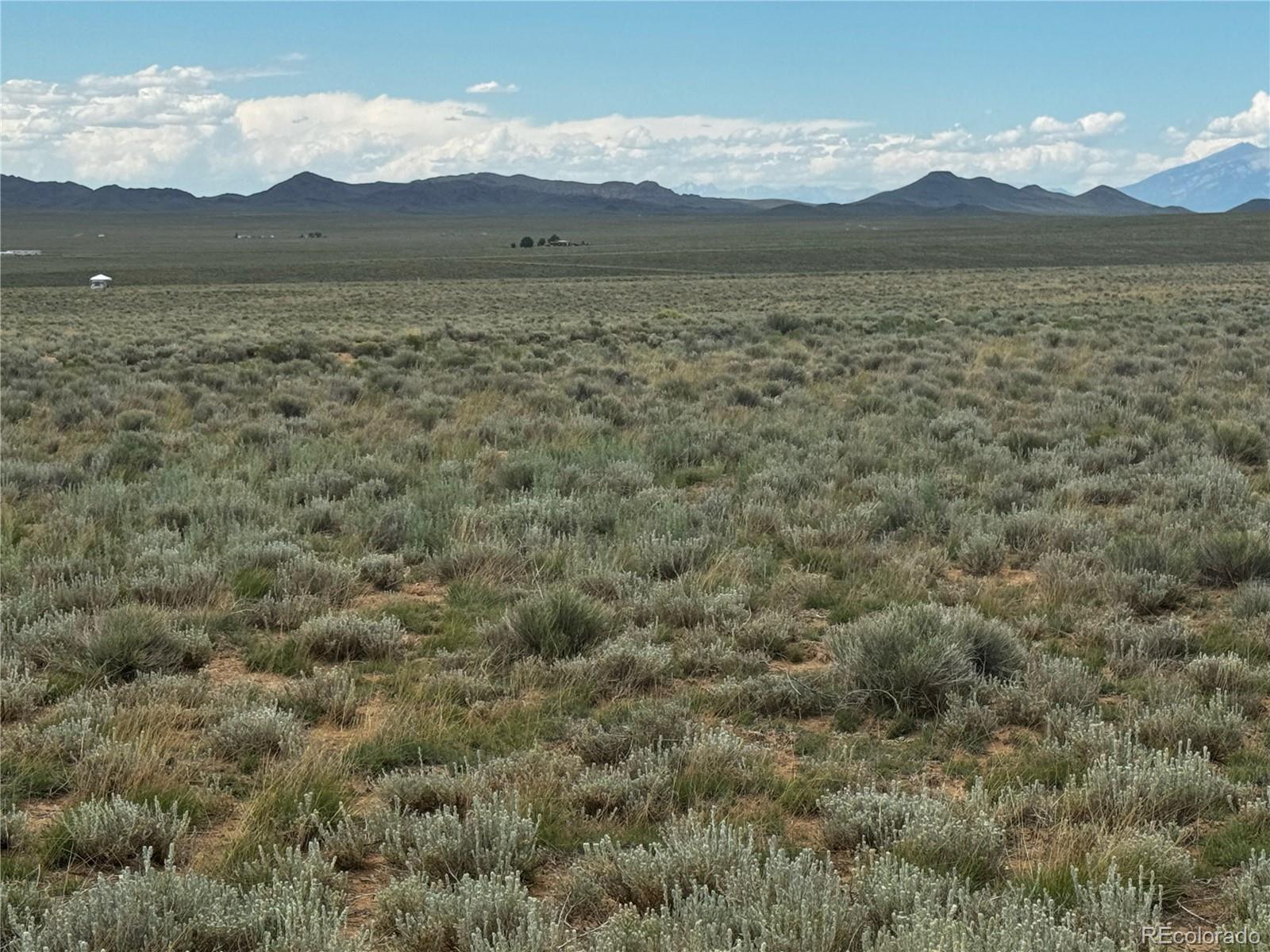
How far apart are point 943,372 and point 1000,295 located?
88.0 ft

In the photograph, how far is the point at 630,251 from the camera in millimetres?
101562

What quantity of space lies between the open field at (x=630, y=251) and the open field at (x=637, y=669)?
195 ft

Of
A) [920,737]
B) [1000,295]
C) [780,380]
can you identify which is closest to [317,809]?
[920,737]

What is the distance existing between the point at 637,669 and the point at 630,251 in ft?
322

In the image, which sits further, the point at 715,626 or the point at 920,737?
the point at 715,626

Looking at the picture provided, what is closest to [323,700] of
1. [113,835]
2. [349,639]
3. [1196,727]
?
[349,639]

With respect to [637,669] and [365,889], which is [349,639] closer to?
[637,669]

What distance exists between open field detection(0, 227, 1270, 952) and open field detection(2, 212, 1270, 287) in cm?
5929

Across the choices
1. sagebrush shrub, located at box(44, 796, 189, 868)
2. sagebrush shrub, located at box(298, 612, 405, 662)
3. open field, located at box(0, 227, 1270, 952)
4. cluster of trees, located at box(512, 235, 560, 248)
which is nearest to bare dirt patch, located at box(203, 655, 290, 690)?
open field, located at box(0, 227, 1270, 952)

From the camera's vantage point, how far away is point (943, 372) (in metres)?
17.6

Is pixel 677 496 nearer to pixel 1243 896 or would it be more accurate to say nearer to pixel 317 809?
pixel 317 809

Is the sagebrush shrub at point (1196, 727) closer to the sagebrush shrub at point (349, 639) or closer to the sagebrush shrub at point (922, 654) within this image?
the sagebrush shrub at point (922, 654)

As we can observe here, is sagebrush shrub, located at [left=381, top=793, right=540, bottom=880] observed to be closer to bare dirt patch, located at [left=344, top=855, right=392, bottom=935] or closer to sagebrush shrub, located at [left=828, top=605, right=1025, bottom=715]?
bare dirt patch, located at [left=344, top=855, right=392, bottom=935]

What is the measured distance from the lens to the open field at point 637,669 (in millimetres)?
3602
